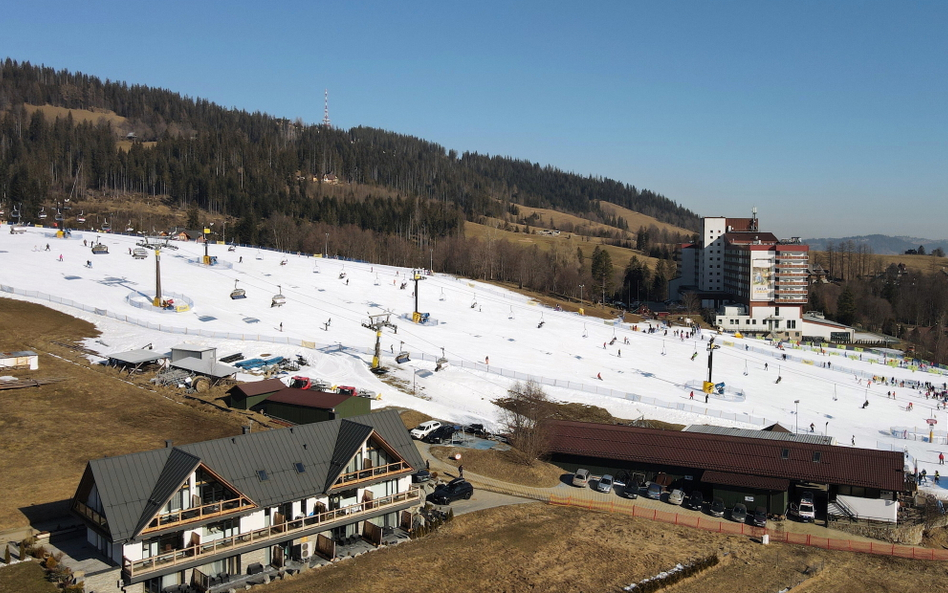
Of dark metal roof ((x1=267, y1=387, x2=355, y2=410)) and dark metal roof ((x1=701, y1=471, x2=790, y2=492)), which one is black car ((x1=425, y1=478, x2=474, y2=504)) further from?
dark metal roof ((x1=701, y1=471, x2=790, y2=492))

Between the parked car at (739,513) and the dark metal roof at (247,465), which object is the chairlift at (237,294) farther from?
the parked car at (739,513)

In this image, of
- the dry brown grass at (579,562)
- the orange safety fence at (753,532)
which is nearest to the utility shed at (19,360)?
the dry brown grass at (579,562)

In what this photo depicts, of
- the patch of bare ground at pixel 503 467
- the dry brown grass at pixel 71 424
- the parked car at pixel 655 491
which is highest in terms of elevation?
the dry brown grass at pixel 71 424

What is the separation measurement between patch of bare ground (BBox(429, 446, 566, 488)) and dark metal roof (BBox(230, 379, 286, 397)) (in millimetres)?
11513

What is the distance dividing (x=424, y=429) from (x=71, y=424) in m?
17.6

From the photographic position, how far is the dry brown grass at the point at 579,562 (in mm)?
25031

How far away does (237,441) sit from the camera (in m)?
26.6

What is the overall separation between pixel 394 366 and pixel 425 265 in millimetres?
70344

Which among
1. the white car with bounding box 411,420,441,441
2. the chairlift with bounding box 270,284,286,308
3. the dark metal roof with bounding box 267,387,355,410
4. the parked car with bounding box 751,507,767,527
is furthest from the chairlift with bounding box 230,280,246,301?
the parked car with bounding box 751,507,767,527

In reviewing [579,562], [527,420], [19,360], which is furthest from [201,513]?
[19,360]

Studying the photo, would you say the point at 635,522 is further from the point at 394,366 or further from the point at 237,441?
the point at 394,366

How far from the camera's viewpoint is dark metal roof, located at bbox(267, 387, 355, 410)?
136ft

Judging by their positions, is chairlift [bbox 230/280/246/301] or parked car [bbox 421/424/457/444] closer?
parked car [bbox 421/424/457/444]

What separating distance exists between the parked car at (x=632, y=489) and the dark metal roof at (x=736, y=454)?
1940 millimetres
